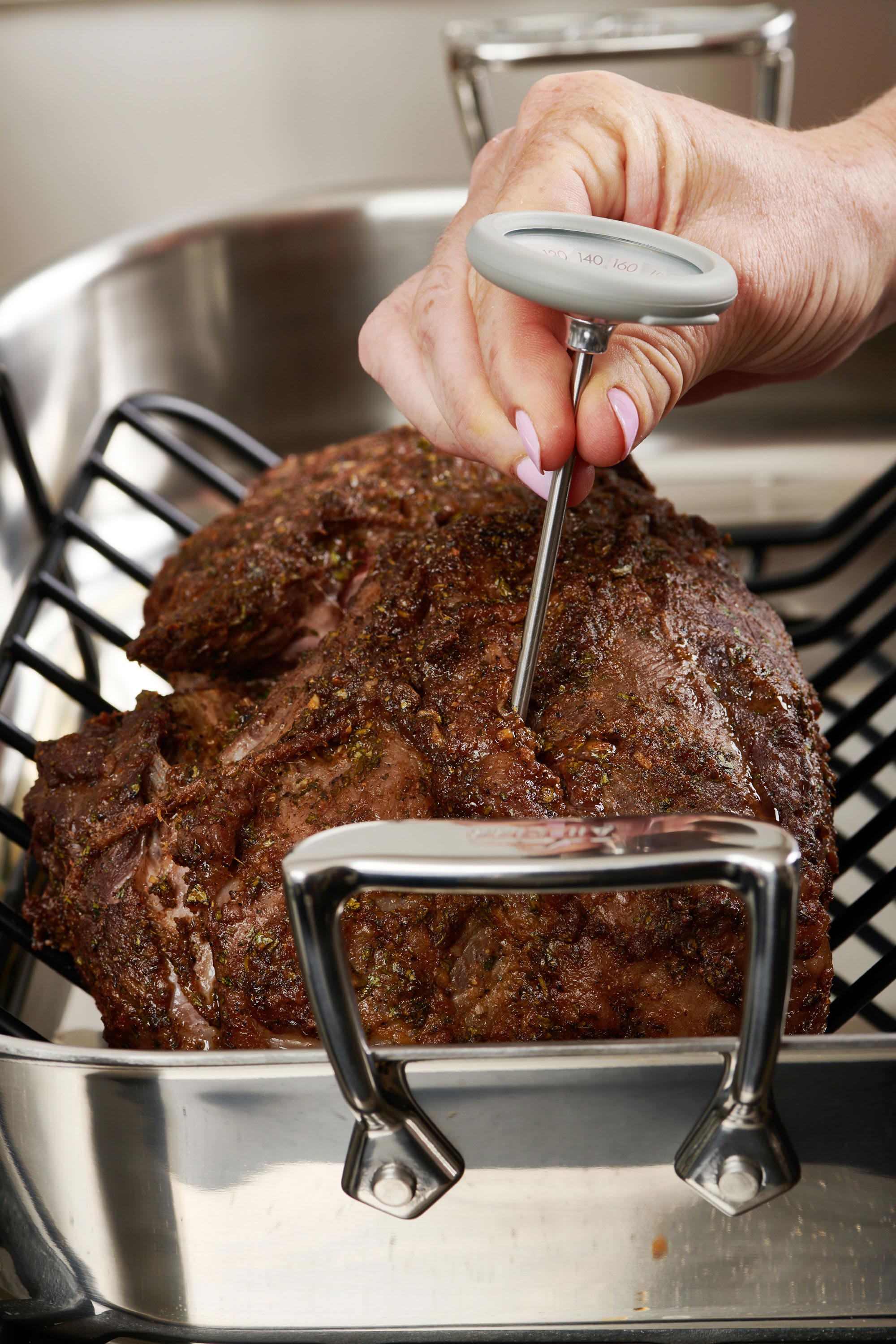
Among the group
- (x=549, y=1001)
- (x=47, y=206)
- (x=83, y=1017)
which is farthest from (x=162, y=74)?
(x=549, y=1001)

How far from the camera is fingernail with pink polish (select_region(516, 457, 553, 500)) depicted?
89 centimetres

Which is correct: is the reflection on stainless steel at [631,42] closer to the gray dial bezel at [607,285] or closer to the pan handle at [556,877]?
the gray dial bezel at [607,285]

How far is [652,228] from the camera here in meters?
1.02

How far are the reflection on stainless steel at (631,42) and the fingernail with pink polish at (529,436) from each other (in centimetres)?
102

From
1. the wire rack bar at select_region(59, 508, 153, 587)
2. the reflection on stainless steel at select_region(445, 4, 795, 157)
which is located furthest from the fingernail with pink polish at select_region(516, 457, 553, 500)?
the reflection on stainless steel at select_region(445, 4, 795, 157)

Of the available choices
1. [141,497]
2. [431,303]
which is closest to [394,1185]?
[431,303]

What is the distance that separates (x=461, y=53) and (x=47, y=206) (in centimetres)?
273

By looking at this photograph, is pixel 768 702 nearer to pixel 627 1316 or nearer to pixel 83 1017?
pixel 627 1316

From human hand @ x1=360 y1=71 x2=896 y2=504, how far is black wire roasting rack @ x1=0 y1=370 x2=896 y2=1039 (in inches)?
14.7

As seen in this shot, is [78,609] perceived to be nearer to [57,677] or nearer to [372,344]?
[57,677]

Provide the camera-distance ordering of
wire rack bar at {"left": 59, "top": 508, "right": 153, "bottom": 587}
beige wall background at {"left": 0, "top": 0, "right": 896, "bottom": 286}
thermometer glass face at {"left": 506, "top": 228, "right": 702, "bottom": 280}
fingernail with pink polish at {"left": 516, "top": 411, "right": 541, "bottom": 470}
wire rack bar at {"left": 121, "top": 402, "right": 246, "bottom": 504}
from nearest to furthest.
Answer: thermometer glass face at {"left": 506, "top": 228, "right": 702, "bottom": 280}
fingernail with pink polish at {"left": 516, "top": 411, "right": 541, "bottom": 470}
wire rack bar at {"left": 59, "top": 508, "right": 153, "bottom": 587}
wire rack bar at {"left": 121, "top": 402, "right": 246, "bottom": 504}
beige wall background at {"left": 0, "top": 0, "right": 896, "bottom": 286}

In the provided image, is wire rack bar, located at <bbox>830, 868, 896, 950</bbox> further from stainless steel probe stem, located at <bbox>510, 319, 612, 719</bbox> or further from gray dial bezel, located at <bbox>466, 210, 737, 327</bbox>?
gray dial bezel, located at <bbox>466, 210, 737, 327</bbox>

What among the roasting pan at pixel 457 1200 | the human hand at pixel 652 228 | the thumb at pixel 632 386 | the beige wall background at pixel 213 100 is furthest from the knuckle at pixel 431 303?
the beige wall background at pixel 213 100

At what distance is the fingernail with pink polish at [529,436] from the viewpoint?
2.72 feet
